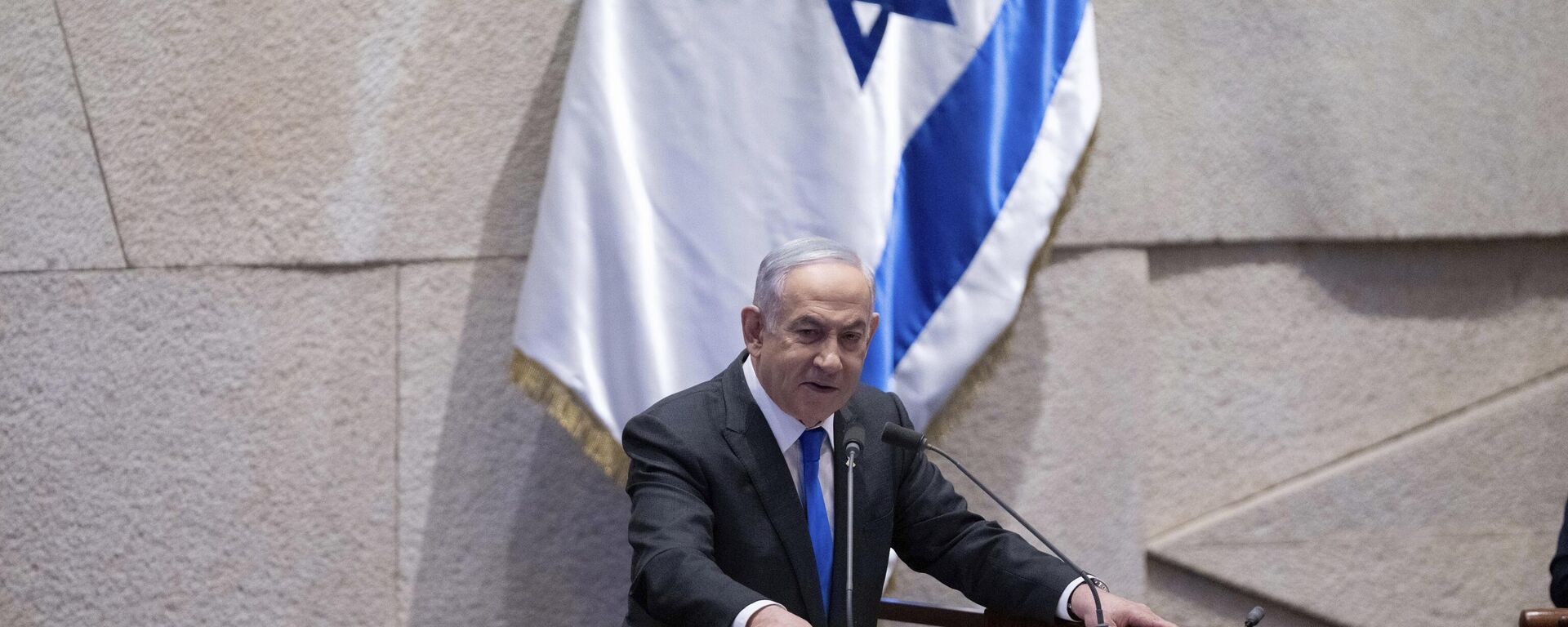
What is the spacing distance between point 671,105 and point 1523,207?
2.75 m

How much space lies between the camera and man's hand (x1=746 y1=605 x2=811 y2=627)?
5.78 feet

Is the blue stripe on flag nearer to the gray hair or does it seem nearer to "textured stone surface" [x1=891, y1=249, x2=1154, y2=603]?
"textured stone surface" [x1=891, y1=249, x2=1154, y2=603]

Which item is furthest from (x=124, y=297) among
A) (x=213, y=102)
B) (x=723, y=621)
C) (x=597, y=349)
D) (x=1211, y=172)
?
(x=1211, y=172)

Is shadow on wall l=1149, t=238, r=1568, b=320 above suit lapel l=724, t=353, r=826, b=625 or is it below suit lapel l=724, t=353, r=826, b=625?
below

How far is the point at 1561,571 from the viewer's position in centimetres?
263

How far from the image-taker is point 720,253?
9.08ft

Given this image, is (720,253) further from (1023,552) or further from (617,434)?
(1023,552)

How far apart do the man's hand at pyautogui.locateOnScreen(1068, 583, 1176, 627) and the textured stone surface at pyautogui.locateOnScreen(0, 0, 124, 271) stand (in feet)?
6.93

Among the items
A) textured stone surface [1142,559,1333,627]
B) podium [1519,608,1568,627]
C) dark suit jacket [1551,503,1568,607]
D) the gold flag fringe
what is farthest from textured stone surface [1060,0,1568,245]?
podium [1519,608,1568,627]

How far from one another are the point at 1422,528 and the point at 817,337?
2.71 metres

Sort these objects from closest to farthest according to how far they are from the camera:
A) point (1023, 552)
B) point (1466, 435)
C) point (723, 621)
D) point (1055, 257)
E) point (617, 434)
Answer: point (723, 621) → point (1023, 552) → point (617, 434) → point (1055, 257) → point (1466, 435)

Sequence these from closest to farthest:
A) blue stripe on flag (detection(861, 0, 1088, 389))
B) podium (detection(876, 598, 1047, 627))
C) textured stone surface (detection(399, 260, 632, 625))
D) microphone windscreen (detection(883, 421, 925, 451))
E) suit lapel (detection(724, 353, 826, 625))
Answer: microphone windscreen (detection(883, 421, 925, 451)) → suit lapel (detection(724, 353, 826, 625)) → podium (detection(876, 598, 1047, 627)) → blue stripe on flag (detection(861, 0, 1088, 389)) → textured stone surface (detection(399, 260, 632, 625))

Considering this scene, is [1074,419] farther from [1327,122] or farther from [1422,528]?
[1422,528]

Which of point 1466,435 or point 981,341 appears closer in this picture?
point 981,341
